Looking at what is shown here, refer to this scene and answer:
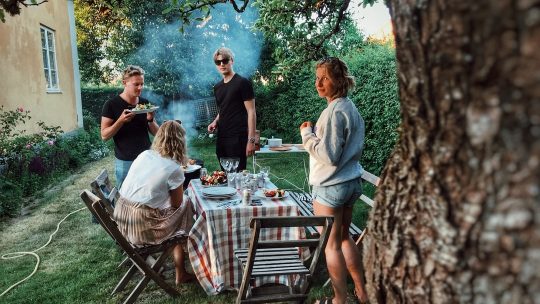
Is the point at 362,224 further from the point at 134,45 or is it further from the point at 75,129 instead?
the point at 134,45

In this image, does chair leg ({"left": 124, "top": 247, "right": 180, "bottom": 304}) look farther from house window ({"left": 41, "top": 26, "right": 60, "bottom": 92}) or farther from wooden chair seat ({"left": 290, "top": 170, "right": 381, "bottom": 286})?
house window ({"left": 41, "top": 26, "right": 60, "bottom": 92})

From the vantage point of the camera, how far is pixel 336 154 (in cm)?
304

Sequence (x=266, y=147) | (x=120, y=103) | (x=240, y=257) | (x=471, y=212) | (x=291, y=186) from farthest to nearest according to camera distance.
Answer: (x=291, y=186), (x=266, y=147), (x=120, y=103), (x=240, y=257), (x=471, y=212)

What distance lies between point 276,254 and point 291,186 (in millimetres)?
4426

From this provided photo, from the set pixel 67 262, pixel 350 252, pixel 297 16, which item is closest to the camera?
pixel 350 252

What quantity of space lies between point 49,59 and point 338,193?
36.3ft

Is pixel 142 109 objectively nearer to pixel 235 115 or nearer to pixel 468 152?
pixel 235 115

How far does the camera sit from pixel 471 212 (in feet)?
2.98

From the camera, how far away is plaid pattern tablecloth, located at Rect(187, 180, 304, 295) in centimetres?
356

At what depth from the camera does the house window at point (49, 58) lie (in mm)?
11091

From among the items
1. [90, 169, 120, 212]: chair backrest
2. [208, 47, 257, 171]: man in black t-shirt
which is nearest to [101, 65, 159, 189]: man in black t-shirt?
[90, 169, 120, 212]: chair backrest

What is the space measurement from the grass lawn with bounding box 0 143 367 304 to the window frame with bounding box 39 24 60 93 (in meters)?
5.04

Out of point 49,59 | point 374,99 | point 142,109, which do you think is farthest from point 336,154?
point 49,59

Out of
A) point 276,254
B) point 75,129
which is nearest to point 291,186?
point 276,254
